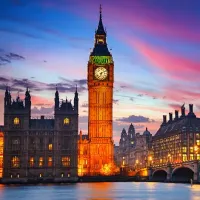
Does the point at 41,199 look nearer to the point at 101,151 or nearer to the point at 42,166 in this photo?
the point at 42,166

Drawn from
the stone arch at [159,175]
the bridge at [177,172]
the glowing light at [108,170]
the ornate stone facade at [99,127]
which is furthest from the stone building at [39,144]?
the stone arch at [159,175]

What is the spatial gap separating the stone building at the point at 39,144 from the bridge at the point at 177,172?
25791mm

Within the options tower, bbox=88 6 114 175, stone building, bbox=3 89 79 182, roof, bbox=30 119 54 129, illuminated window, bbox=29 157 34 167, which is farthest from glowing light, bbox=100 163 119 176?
illuminated window, bbox=29 157 34 167

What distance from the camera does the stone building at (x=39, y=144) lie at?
174m

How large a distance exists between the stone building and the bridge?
1015 inches

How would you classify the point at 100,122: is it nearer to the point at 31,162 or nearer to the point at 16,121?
the point at 31,162

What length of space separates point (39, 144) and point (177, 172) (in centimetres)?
3966

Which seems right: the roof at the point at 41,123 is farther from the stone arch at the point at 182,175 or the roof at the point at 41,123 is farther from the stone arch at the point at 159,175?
the stone arch at the point at 182,175

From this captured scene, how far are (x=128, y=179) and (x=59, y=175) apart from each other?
65.9 ft

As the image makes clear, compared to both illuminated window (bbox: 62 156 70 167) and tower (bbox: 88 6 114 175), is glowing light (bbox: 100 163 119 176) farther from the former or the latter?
illuminated window (bbox: 62 156 70 167)

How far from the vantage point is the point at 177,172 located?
173125 mm

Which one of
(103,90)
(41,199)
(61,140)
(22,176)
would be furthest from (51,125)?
(41,199)

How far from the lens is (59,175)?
173625 mm

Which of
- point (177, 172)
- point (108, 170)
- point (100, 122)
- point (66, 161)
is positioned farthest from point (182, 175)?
point (66, 161)
